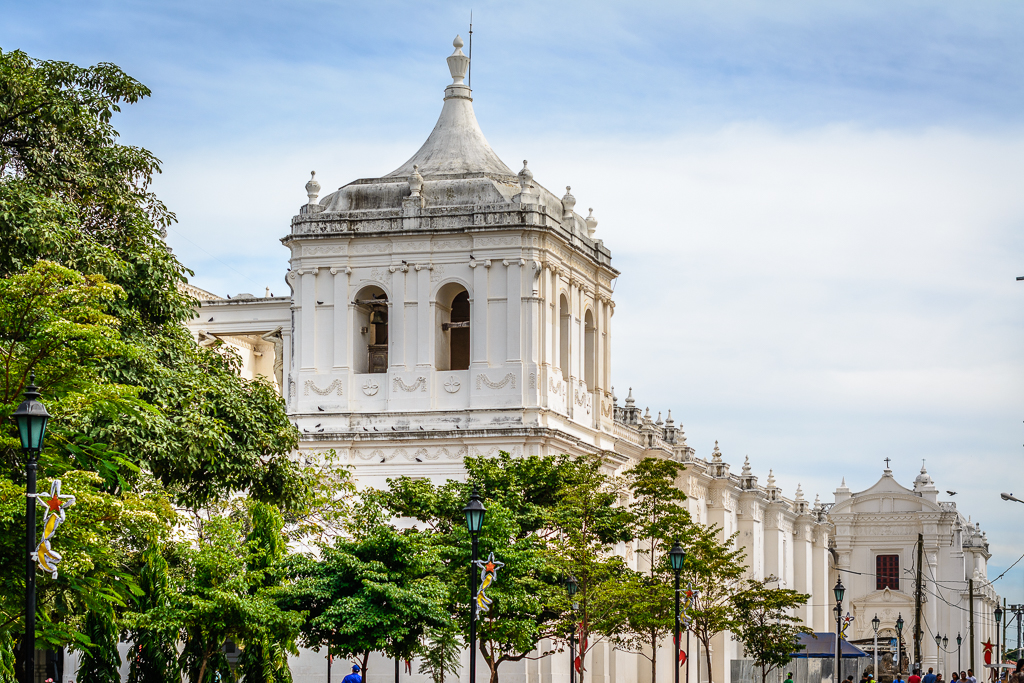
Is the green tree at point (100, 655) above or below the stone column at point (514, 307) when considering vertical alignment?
below

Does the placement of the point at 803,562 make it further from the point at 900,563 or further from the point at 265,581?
the point at 265,581

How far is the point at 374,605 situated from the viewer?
28609mm

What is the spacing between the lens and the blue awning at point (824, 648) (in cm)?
5609

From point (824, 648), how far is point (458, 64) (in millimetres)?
27958

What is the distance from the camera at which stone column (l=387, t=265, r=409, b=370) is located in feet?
142

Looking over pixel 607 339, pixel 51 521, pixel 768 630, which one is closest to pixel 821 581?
pixel 768 630

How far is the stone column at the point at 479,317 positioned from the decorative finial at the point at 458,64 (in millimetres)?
6467

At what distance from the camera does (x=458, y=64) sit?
46.1 metres

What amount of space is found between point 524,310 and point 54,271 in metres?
21.2

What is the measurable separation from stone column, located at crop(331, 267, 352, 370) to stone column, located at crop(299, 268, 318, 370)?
0.62m

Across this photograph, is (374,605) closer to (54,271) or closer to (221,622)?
(221,622)

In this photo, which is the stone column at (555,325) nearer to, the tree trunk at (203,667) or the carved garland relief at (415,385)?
the carved garland relief at (415,385)

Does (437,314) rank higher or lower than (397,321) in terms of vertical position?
higher

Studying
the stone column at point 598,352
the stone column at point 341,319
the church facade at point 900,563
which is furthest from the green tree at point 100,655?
the church facade at point 900,563
